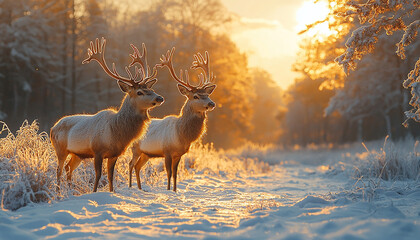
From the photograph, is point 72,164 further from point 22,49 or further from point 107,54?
point 107,54

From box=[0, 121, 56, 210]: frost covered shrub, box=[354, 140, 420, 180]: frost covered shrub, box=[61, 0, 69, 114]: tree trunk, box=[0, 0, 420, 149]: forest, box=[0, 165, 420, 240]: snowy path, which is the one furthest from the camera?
box=[61, 0, 69, 114]: tree trunk

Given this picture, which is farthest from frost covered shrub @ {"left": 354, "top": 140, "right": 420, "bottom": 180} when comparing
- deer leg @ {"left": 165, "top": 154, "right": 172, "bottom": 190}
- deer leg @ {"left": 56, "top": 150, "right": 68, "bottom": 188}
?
deer leg @ {"left": 56, "top": 150, "right": 68, "bottom": 188}

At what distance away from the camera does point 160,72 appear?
2791 centimetres

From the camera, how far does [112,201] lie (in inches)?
212

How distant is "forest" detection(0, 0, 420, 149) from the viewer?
20.5m

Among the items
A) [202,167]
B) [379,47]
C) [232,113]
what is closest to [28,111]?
[232,113]

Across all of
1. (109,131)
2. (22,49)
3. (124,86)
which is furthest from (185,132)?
(22,49)

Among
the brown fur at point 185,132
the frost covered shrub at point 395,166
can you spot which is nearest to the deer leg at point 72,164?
the brown fur at point 185,132

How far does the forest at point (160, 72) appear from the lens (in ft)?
67.2

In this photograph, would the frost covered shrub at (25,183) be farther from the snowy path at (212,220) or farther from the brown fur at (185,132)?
the brown fur at (185,132)

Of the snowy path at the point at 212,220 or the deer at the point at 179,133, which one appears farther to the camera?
the deer at the point at 179,133

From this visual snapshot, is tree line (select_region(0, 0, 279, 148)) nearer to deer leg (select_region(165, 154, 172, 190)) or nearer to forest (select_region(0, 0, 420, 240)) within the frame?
forest (select_region(0, 0, 420, 240))

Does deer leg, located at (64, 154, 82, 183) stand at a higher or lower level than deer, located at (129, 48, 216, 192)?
lower

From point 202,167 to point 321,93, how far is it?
821 inches
